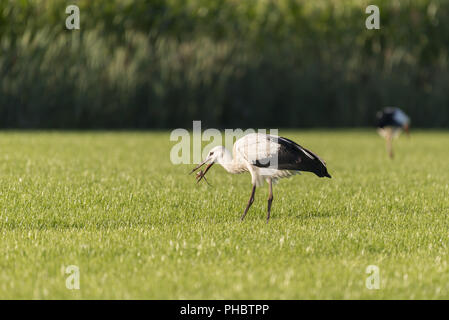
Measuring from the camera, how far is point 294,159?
25.1 feet

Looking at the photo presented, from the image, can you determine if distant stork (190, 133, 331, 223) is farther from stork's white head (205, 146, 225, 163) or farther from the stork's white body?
stork's white head (205, 146, 225, 163)

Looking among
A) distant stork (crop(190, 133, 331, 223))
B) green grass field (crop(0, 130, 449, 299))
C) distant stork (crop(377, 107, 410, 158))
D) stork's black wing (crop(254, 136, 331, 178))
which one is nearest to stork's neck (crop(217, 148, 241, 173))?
distant stork (crop(190, 133, 331, 223))

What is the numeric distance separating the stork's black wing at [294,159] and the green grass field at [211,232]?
747mm

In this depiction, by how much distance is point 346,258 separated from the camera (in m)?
6.37

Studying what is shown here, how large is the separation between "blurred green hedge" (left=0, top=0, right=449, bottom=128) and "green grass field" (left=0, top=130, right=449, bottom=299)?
8.23 m

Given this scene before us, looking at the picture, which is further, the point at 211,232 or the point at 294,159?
the point at 294,159

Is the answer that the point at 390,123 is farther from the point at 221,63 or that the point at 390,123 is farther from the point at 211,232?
the point at 211,232

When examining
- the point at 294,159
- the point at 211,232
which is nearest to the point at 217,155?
the point at 294,159

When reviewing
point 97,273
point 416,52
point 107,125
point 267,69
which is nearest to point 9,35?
point 107,125

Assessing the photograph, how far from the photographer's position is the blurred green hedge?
2131 cm

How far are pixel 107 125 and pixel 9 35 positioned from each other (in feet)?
14.8

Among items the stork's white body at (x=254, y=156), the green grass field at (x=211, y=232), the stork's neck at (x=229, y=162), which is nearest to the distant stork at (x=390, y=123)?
the green grass field at (x=211, y=232)

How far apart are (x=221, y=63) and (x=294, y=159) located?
15.8 meters
